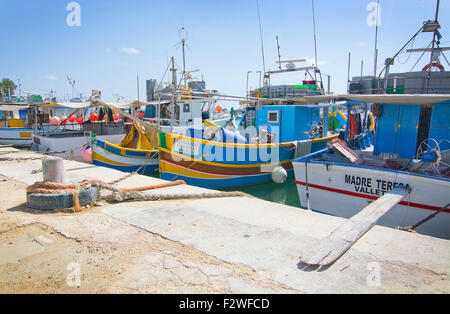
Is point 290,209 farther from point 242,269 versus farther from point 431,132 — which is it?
point 431,132

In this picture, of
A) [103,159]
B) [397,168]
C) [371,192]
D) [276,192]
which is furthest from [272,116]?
[103,159]

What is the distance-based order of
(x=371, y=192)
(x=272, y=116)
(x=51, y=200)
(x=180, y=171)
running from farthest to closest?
(x=272, y=116) < (x=180, y=171) < (x=371, y=192) < (x=51, y=200)

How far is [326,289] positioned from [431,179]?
4179 mm

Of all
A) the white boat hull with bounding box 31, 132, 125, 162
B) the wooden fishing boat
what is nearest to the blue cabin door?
the wooden fishing boat

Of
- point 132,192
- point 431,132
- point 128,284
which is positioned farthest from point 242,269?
point 431,132

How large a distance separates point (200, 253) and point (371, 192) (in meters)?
4.53

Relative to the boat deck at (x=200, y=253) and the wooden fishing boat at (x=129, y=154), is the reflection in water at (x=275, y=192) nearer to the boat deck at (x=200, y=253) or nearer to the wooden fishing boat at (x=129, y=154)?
the wooden fishing boat at (x=129, y=154)

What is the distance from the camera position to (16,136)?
19.7m

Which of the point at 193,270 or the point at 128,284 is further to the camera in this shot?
the point at 193,270

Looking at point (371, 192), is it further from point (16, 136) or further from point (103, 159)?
point (16, 136)

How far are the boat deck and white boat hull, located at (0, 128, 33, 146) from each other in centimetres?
1774

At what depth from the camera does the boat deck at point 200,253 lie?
8.48 ft

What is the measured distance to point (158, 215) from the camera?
4.32 m

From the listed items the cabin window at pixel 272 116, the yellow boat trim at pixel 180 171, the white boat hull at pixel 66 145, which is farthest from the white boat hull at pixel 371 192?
the white boat hull at pixel 66 145
